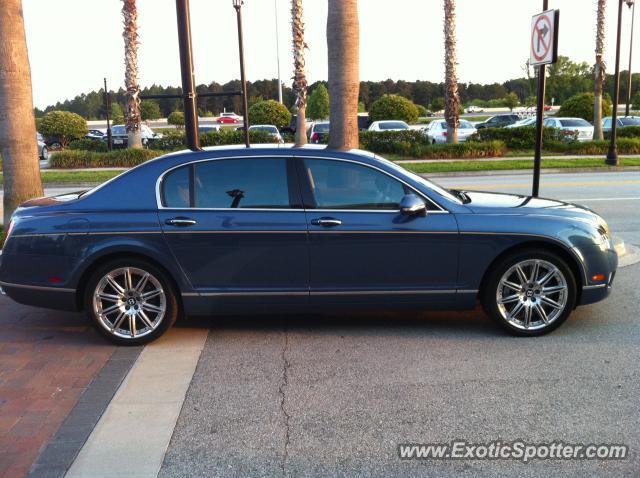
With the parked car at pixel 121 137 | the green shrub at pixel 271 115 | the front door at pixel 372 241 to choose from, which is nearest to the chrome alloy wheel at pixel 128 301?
the front door at pixel 372 241

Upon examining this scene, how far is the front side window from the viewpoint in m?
5.30

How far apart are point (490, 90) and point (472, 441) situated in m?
98.5

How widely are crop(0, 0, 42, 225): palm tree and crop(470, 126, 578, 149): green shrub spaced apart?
831 inches

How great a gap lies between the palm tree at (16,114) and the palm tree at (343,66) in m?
4.06

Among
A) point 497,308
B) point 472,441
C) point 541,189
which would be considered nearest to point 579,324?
point 497,308

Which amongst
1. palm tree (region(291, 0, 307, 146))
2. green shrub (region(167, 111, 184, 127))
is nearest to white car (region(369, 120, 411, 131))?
palm tree (region(291, 0, 307, 146))

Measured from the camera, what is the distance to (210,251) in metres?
5.23

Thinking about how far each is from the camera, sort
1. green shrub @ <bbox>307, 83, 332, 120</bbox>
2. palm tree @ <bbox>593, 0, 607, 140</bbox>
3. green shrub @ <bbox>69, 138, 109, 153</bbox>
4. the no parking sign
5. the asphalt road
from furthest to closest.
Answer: green shrub @ <bbox>307, 83, 332, 120</bbox> → green shrub @ <bbox>69, 138, 109, 153</bbox> → palm tree @ <bbox>593, 0, 607, 140</bbox> → the no parking sign → the asphalt road

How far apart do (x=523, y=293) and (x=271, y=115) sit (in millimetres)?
35246

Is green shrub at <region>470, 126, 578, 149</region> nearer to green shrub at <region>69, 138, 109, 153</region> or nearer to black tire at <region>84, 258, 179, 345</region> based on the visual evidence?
green shrub at <region>69, 138, 109, 153</region>

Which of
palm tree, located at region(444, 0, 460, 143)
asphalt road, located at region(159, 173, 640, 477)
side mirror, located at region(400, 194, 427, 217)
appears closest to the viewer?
asphalt road, located at region(159, 173, 640, 477)

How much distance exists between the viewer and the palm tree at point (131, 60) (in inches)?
941

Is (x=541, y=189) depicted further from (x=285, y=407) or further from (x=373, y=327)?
(x=285, y=407)

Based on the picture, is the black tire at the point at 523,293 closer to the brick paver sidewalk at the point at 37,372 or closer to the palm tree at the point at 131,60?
the brick paver sidewalk at the point at 37,372
